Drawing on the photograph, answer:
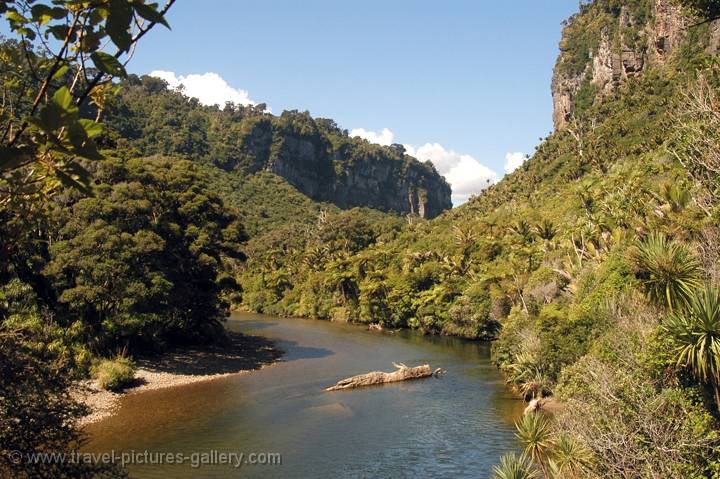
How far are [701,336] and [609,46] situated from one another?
93.3 meters

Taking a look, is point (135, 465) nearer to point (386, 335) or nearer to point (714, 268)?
point (714, 268)

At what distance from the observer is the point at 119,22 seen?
8.15 ft

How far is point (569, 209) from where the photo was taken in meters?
49.0

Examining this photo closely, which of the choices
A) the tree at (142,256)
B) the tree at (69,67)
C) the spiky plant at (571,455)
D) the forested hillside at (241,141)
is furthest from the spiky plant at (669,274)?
the forested hillside at (241,141)

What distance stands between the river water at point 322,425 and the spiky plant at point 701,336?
Result: 27.4 feet

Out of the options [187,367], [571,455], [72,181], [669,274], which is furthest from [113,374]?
[72,181]

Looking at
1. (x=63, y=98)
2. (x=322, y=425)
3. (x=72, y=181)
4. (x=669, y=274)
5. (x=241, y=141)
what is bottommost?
(x=322, y=425)

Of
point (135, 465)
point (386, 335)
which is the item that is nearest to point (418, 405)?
point (135, 465)

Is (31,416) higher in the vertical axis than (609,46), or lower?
lower

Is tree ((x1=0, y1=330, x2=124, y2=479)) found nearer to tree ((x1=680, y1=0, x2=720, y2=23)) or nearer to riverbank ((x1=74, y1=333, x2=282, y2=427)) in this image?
tree ((x1=680, y1=0, x2=720, y2=23))

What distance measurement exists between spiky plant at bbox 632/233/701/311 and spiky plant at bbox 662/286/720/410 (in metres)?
1.44

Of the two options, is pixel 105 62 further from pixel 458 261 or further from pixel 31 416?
pixel 458 261

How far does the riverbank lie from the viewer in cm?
2411

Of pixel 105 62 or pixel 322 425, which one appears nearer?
pixel 105 62
